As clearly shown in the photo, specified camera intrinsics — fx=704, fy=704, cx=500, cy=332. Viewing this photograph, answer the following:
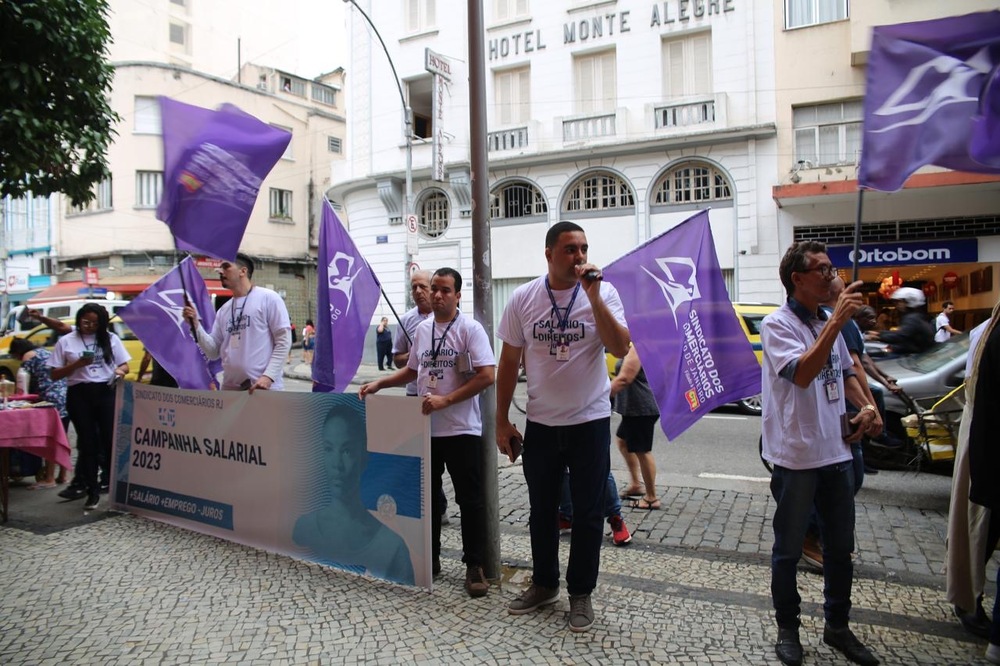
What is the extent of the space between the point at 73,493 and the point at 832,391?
6.47 m

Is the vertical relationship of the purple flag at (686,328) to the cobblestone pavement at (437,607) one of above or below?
above

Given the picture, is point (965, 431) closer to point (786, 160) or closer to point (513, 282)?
point (786, 160)

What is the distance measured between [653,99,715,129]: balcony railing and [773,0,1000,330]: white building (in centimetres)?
169

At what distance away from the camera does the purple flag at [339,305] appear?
5086mm

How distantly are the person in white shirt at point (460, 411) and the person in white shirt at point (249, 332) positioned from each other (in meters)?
1.36

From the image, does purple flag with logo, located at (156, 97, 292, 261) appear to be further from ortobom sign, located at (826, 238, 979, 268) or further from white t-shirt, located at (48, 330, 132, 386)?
ortobom sign, located at (826, 238, 979, 268)

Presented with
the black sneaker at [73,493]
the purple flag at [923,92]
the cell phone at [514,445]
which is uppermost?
the purple flag at [923,92]

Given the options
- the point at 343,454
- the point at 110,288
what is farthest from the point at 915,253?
the point at 110,288

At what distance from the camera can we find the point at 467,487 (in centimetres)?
418

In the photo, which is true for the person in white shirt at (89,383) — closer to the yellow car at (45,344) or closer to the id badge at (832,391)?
the id badge at (832,391)

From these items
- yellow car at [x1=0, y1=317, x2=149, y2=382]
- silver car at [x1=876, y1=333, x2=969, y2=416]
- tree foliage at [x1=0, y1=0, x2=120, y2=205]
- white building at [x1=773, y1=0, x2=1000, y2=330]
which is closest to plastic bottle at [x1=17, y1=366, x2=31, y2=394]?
tree foliage at [x1=0, y1=0, x2=120, y2=205]

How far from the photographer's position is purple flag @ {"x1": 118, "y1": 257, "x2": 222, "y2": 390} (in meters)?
5.93

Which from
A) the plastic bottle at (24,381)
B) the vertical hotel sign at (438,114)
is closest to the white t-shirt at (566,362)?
the plastic bottle at (24,381)

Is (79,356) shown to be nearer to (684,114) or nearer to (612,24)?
(684,114)
